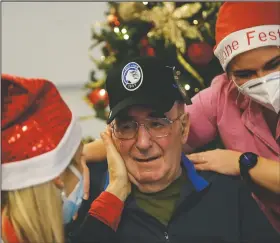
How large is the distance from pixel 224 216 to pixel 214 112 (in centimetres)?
28

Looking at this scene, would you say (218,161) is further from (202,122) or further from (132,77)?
(132,77)

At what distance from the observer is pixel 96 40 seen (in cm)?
146

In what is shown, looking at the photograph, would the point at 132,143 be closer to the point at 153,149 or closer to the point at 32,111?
the point at 153,149

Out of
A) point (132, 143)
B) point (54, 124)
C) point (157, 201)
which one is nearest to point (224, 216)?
point (157, 201)

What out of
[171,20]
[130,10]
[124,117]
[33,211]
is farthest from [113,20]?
[33,211]

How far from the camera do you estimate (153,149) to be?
4.05ft

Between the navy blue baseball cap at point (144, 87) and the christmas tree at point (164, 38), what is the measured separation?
0.26 feet

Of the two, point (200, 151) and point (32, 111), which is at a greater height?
point (32, 111)

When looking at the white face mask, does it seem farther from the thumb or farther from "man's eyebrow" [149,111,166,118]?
the thumb

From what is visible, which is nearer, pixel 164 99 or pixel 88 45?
pixel 164 99

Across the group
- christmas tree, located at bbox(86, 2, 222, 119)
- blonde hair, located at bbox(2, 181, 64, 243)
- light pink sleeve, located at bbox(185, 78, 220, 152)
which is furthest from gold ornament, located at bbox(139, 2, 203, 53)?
blonde hair, located at bbox(2, 181, 64, 243)

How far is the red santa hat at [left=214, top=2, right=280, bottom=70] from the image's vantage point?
121cm

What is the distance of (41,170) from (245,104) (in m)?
0.57

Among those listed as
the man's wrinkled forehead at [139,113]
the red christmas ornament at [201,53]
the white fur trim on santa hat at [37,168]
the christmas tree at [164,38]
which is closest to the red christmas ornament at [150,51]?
the christmas tree at [164,38]
